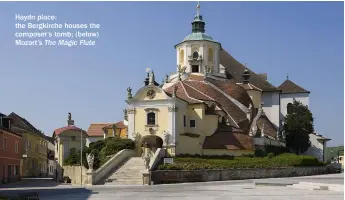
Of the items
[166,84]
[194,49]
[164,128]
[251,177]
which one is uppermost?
[194,49]

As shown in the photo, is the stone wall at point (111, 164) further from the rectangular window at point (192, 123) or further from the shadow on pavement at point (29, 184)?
the rectangular window at point (192, 123)

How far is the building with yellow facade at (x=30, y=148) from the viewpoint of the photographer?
205ft

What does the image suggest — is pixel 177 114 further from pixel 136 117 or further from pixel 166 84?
pixel 166 84

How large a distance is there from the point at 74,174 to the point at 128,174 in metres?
6.46

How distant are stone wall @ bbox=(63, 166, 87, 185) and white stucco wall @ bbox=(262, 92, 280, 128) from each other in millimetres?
31737

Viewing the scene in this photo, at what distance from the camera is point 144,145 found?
52781 mm

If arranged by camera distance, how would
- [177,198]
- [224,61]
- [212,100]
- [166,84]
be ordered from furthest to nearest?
[224,61] < [166,84] < [212,100] < [177,198]

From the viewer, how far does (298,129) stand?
68062 mm

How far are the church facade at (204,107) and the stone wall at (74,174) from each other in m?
6.85

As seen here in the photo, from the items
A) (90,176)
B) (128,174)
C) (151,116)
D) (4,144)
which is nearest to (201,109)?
(151,116)

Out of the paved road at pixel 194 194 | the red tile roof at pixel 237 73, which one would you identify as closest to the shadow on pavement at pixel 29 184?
the paved road at pixel 194 194

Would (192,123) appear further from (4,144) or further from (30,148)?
(30,148)

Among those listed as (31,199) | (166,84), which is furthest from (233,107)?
(31,199)

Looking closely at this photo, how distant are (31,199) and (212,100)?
1596 inches
